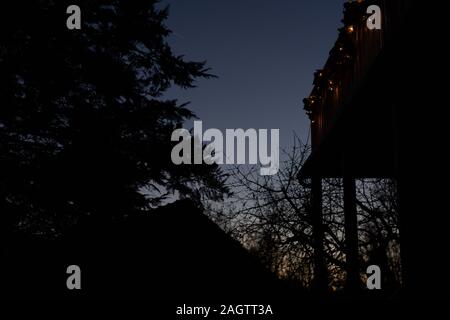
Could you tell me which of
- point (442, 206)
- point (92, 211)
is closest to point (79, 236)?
point (442, 206)

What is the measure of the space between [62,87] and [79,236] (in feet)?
20.5

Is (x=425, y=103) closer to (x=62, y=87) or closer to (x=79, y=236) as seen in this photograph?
(x=79, y=236)

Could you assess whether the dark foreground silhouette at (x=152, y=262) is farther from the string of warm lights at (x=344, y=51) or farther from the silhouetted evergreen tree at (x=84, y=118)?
the silhouetted evergreen tree at (x=84, y=118)

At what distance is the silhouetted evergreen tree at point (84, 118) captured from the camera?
29.4ft

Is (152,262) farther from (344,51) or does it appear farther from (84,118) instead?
(84,118)

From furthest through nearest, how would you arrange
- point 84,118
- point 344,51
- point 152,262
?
point 84,118 < point 344,51 < point 152,262

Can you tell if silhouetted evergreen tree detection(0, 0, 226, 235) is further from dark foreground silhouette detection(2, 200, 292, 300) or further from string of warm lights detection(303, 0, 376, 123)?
dark foreground silhouette detection(2, 200, 292, 300)

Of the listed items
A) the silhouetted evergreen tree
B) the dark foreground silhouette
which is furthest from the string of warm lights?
the silhouetted evergreen tree

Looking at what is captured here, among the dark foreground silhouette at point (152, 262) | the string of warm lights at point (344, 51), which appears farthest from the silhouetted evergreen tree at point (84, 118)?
the dark foreground silhouette at point (152, 262)

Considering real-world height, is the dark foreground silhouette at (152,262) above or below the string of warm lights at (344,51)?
below

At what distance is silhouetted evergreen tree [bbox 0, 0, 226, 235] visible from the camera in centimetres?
895

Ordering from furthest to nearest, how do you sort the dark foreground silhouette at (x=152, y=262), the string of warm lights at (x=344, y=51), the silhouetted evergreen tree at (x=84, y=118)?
the silhouetted evergreen tree at (x=84, y=118)
the string of warm lights at (x=344, y=51)
the dark foreground silhouette at (x=152, y=262)

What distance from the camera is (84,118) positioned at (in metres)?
9.73

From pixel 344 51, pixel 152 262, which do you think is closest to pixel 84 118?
pixel 344 51
